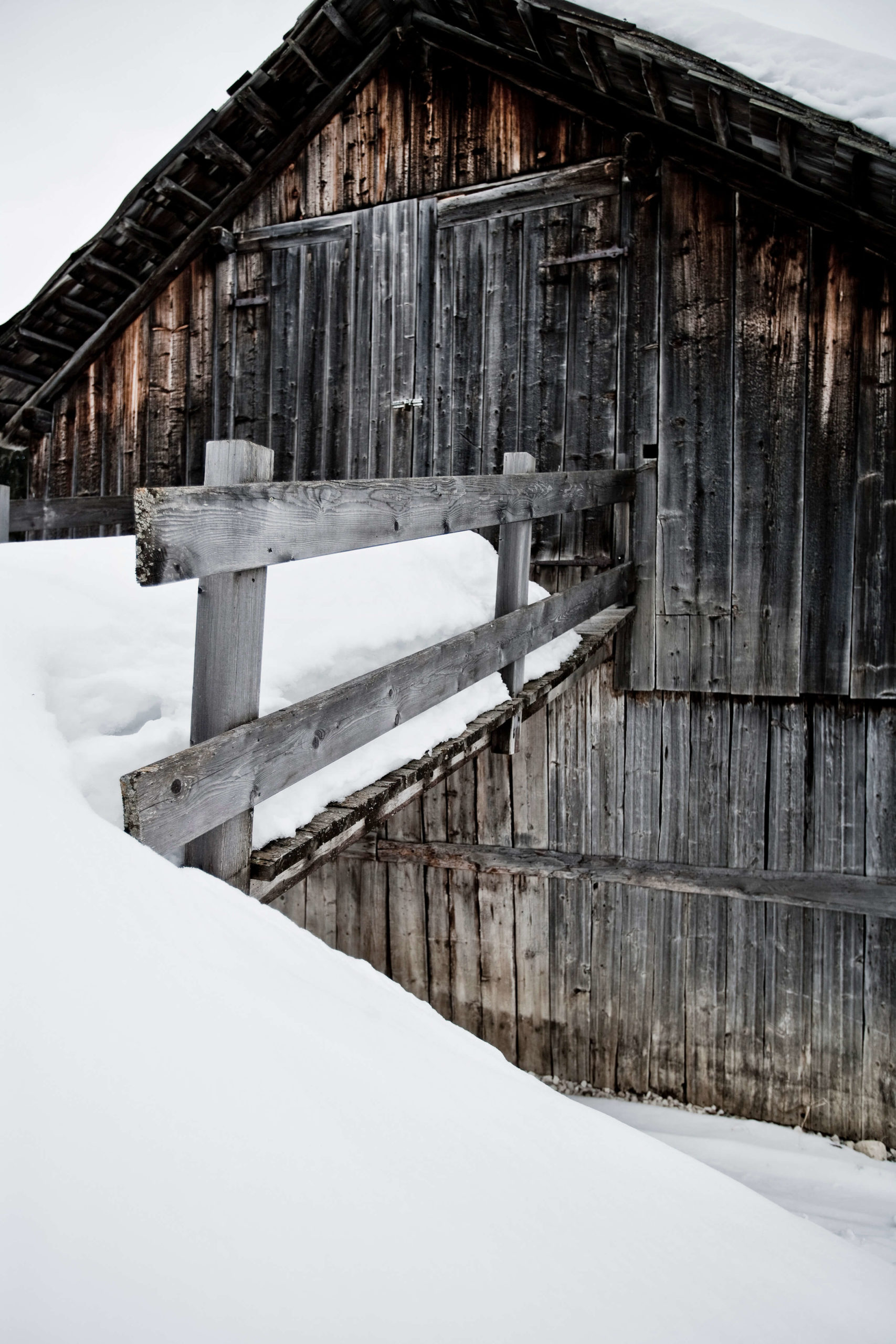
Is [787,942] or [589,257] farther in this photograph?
[589,257]

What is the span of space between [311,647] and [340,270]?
4.07 meters

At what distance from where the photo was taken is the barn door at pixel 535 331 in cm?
484

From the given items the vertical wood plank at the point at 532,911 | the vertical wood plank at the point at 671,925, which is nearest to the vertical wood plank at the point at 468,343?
the vertical wood plank at the point at 532,911

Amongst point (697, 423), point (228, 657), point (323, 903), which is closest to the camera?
point (228, 657)

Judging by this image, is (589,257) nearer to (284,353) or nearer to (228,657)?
(284,353)

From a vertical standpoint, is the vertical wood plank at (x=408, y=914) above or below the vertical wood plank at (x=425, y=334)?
below

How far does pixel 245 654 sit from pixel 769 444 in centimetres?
362

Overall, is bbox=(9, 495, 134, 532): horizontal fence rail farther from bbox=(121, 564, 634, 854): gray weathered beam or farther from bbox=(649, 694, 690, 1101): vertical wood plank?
bbox=(649, 694, 690, 1101): vertical wood plank

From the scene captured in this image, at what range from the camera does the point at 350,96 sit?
5.52 metres

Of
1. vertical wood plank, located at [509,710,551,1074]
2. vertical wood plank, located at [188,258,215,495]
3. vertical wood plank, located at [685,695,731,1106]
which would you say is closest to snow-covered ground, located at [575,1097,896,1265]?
vertical wood plank, located at [685,695,731,1106]

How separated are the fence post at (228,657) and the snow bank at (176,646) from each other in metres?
0.16

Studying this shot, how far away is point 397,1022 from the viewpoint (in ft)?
5.55

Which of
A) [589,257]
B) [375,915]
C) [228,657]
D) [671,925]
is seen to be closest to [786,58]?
[589,257]

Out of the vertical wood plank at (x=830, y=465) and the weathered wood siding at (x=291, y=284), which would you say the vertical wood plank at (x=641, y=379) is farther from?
the vertical wood plank at (x=830, y=465)
